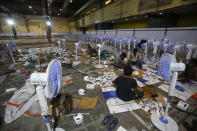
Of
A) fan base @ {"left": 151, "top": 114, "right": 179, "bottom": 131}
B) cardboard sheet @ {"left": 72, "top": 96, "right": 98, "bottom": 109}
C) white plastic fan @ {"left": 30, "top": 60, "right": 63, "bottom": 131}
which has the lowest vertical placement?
cardboard sheet @ {"left": 72, "top": 96, "right": 98, "bottom": 109}

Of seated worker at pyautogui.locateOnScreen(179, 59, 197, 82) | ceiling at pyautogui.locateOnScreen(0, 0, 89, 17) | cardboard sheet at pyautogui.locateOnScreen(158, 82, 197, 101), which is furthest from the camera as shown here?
ceiling at pyautogui.locateOnScreen(0, 0, 89, 17)

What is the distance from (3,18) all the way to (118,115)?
32.3 metres

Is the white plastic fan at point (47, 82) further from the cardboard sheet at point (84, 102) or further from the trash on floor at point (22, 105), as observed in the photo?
the trash on floor at point (22, 105)

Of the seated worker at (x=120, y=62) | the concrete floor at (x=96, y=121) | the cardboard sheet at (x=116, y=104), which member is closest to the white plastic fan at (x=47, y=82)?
the concrete floor at (x=96, y=121)

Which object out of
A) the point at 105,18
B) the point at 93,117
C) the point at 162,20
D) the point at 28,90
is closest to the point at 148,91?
the point at 93,117

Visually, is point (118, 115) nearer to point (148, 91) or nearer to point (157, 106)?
point (157, 106)

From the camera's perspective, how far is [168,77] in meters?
1.55

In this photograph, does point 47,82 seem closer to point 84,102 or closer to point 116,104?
point 84,102

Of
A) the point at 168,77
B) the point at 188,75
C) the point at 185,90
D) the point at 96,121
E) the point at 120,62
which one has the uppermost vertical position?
the point at 168,77

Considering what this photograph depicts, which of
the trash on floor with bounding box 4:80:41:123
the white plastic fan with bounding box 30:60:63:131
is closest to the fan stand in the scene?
the white plastic fan with bounding box 30:60:63:131

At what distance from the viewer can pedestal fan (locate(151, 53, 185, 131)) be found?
1381 millimetres

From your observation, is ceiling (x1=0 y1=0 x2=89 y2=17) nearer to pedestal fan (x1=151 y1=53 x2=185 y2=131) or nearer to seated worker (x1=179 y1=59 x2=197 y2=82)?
pedestal fan (x1=151 y1=53 x2=185 y2=131)

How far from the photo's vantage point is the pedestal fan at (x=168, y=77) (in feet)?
4.53

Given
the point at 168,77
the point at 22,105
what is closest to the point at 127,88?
the point at 168,77
